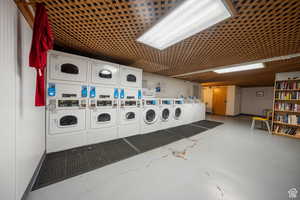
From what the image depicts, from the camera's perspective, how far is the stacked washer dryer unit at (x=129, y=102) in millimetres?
2676

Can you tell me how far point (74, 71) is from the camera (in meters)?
2.04

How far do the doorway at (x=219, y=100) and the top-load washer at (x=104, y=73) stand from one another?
25.1 ft

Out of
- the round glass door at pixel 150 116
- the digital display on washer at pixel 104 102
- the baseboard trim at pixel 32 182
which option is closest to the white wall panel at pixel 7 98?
the baseboard trim at pixel 32 182

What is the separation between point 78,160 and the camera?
5.68 feet

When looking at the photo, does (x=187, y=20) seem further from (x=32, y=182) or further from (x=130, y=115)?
(x=32, y=182)

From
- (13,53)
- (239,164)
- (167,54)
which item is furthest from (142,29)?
(239,164)

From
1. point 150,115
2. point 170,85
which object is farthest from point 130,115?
point 170,85

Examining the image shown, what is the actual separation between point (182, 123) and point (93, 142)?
3.37m

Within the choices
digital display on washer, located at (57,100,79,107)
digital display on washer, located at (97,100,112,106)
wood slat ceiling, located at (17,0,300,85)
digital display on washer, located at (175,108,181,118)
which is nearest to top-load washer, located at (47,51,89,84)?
wood slat ceiling, located at (17,0,300,85)

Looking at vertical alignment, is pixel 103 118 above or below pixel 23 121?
below

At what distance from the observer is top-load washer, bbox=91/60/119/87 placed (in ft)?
7.39

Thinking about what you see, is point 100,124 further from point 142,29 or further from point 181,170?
point 142,29

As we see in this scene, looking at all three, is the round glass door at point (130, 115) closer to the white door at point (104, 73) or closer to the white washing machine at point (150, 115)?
the white washing machine at point (150, 115)

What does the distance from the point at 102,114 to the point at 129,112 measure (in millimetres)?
707
